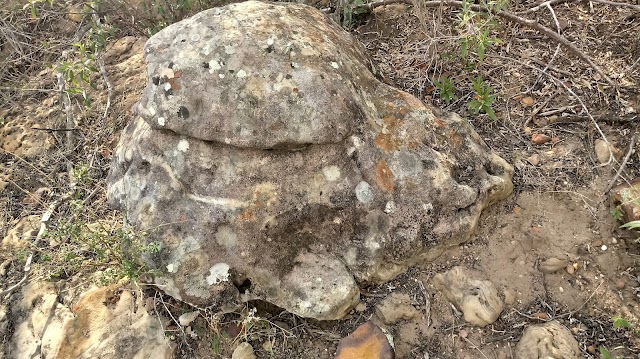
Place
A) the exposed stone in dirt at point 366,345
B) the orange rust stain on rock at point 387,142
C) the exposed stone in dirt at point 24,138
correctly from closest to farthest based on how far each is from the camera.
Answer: the exposed stone in dirt at point 366,345 < the orange rust stain on rock at point 387,142 < the exposed stone in dirt at point 24,138

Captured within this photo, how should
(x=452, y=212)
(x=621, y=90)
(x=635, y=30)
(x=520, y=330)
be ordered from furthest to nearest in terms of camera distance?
(x=635, y=30) < (x=621, y=90) < (x=452, y=212) < (x=520, y=330)

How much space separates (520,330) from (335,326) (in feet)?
3.23

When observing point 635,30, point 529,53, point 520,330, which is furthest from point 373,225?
point 635,30

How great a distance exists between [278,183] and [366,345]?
3.22ft

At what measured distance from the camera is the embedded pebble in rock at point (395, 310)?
2715 mm

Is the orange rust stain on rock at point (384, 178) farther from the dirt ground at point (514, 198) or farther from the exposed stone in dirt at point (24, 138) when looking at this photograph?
the exposed stone in dirt at point (24, 138)

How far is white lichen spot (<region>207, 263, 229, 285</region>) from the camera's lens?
8.75 ft

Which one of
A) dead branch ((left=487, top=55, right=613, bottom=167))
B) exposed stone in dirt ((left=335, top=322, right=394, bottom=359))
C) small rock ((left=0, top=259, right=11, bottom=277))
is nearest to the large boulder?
exposed stone in dirt ((left=335, top=322, right=394, bottom=359))

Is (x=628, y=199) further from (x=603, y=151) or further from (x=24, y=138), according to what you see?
(x=24, y=138)

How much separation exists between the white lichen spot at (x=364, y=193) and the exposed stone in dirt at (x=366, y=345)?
68 centimetres

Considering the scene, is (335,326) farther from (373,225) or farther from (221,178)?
(221,178)

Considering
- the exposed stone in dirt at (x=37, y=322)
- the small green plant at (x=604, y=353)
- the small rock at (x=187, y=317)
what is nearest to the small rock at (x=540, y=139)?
the small green plant at (x=604, y=353)

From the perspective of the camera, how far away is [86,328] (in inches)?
117

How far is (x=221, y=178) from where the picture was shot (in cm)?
270
